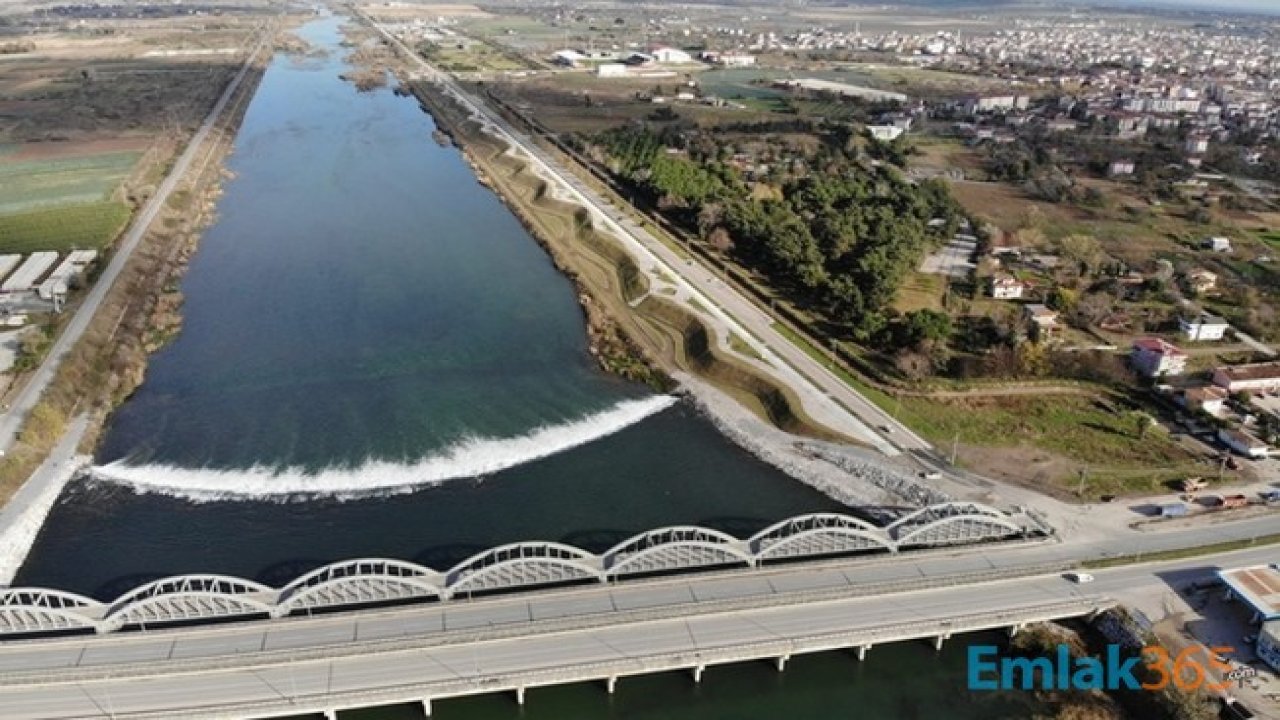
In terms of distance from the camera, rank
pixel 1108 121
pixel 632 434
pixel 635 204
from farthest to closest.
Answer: pixel 1108 121 → pixel 635 204 → pixel 632 434

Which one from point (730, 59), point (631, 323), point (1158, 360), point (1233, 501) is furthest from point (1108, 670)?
point (730, 59)

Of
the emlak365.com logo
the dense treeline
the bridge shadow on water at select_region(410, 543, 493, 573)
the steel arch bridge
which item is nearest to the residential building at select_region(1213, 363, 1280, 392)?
the dense treeline

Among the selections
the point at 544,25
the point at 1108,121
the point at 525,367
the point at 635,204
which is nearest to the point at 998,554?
the point at 525,367

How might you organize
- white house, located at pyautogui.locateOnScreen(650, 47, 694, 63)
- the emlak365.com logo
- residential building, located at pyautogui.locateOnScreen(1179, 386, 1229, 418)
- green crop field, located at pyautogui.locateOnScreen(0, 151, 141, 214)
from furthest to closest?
white house, located at pyautogui.locateOnScreen(650, 47, 694, 63), green crop field, located at pyautogui.locateOnScreen(0, 151, 141, 214), residential building, located at pyautogui.locateOnScreen(1179, 386, 1229, 418), the emlak365.com logo

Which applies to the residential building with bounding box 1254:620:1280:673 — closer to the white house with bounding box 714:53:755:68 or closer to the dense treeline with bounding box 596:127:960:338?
the dense treeline with bounding box 596:127:960:338

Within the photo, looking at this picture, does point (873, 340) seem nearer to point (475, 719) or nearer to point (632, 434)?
point (632, 434)

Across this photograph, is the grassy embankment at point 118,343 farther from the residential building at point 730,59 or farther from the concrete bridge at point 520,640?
the residential building at point 730,59

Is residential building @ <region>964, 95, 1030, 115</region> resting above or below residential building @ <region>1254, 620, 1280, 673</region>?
above

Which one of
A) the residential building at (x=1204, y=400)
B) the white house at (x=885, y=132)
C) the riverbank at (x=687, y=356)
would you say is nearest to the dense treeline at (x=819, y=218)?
the riverbank at (x=687, y=356)
